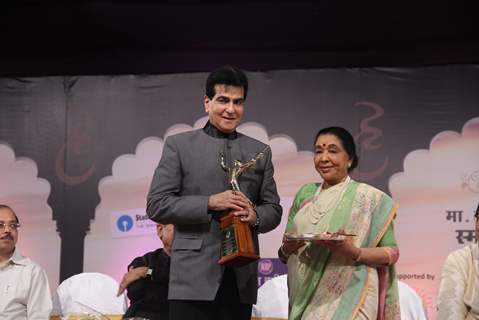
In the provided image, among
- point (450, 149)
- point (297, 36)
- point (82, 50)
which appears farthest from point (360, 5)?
point (82, 50)

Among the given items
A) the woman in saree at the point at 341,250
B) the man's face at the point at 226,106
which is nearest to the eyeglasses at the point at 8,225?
the woman in saree at the point at 341,250

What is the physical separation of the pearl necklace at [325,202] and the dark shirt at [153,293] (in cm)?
133

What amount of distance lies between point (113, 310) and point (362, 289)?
2411 millimetres

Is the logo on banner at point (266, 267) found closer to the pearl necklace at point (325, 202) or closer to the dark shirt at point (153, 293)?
the dark shirt at point (153, 293)

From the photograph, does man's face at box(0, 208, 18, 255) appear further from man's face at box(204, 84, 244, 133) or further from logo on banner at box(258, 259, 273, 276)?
man's face at box(204, 84, 244, 133)

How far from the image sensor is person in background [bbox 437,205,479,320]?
4094 millimetres

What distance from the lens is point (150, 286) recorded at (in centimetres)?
443

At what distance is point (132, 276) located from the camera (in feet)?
14.7

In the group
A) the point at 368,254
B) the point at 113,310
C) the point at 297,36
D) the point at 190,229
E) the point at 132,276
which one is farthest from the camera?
the point at 297,36

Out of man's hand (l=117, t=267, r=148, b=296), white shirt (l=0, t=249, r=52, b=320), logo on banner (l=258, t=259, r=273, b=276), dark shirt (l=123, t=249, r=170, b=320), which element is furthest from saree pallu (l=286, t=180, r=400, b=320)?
logo on banner (l=258, t=259, r=273, b=276)

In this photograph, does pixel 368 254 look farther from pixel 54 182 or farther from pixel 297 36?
pixel 54 182

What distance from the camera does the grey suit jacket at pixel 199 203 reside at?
2793 millimetres

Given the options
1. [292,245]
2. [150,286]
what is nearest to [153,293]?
[150,286]

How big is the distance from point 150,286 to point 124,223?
1.30 m
